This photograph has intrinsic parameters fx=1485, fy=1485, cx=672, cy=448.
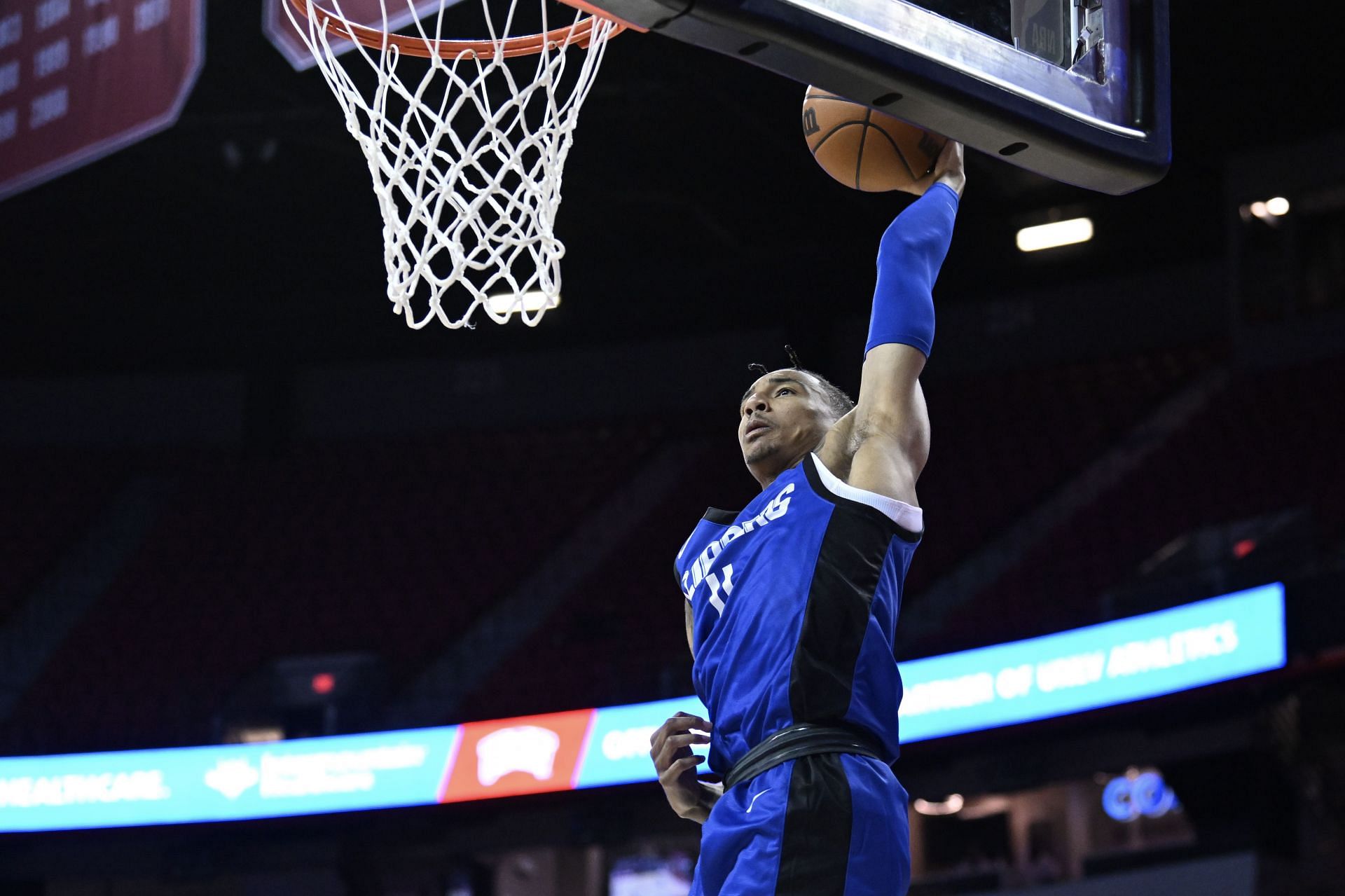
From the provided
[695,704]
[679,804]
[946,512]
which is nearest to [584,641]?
[695,704]

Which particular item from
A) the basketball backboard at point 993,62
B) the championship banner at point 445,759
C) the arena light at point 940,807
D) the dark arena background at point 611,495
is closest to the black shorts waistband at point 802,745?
the basketball backboard at point 993,62

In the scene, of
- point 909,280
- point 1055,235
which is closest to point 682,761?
point 909,280

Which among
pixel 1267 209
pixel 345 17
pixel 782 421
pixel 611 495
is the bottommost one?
pixel 782 421

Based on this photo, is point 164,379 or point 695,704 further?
point 164,379

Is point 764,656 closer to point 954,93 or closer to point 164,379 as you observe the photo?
point 954,93

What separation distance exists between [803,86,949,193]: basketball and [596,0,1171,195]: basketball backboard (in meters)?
0.20

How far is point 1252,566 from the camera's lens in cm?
754

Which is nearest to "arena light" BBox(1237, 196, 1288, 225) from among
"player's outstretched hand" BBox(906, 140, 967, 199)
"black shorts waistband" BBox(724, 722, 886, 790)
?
"player's outstretched hand" BBox(906, 140, 967, 199)

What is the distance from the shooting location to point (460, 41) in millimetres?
3607

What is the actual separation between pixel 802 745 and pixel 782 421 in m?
0.61

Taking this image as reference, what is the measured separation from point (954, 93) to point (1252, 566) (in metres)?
6.00

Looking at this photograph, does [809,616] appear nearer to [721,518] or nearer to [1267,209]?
[721,518]

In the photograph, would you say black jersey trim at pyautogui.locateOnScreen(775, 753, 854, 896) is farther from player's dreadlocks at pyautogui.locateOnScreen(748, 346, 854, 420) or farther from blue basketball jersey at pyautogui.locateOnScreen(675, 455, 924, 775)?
player's dreadlocks at pyautogui.locateOnScreen(748, 346, 854, 420)

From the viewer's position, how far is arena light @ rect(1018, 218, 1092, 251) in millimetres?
11258
